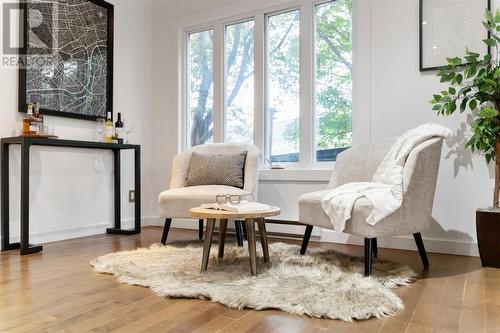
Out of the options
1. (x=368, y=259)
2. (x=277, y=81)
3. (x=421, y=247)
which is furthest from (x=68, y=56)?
(x=421, y=247)

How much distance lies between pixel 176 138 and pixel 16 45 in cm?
162

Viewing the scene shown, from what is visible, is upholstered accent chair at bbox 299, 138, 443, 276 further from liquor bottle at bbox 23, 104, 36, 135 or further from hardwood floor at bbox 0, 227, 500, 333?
liquor bottle at bbox 23, 104, 36, 135

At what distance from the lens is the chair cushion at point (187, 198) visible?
8.74 ft

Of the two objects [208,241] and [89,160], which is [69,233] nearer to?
[89,160]

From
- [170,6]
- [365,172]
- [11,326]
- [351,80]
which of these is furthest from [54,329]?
[170,6]

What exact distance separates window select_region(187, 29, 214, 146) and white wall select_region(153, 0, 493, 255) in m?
0.76

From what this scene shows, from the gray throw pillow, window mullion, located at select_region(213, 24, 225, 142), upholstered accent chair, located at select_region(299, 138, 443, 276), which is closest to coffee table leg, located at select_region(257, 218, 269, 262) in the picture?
upholstered accent chair, located at select_region(299, 138, 443, 276)

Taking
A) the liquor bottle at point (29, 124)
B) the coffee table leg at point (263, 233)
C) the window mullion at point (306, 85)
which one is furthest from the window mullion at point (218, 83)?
Result: the coffee table leg at point (263, 233)

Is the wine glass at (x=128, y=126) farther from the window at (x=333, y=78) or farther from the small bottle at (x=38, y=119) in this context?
the window at (x=333, y=78)

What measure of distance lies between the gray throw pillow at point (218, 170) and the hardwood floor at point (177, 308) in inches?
42.7

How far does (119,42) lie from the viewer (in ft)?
12.5

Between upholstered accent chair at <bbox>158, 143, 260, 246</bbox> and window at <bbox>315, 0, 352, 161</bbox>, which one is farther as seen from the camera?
window at <bbox>315, 0, 352, 161</bbox>

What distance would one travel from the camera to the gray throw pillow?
A: 3.00 meters

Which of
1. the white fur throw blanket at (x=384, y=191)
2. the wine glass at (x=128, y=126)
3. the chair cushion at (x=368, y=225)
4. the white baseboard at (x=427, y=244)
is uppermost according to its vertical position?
the wine glass at (x=128, y=126)
